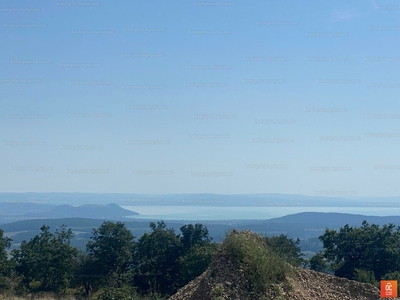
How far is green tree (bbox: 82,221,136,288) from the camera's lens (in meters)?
30.6

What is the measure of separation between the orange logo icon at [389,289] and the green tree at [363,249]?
6.59m

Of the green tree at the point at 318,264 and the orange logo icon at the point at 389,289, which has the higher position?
the orange logo icon at the point at 389,289

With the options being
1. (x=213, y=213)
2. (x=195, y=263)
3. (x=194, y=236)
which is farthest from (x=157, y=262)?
(x=213, y=213)

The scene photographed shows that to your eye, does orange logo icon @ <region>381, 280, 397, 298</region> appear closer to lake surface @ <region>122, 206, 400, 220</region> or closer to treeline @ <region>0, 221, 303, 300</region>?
treeline @ <region>0, 221, 303, 300</region>

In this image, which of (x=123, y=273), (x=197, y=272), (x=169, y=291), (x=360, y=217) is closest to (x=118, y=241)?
(x=123, y=273)

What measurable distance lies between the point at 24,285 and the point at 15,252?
3065 mm

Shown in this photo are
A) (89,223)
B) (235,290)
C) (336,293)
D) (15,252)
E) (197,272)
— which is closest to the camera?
(235,290)

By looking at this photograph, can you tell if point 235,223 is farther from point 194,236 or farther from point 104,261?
point 104,261

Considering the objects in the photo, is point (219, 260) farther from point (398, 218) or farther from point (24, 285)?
point (398, 218)

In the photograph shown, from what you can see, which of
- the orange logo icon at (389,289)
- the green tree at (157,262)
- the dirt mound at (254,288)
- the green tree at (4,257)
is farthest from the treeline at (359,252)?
the green tree at (4,257)

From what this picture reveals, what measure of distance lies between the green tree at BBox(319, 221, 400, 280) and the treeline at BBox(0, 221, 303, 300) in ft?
10.6

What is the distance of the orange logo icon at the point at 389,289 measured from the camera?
810 inches

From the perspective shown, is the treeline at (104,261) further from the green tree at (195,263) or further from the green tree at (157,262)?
the green tree at (195,263)

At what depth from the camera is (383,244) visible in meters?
32.9
